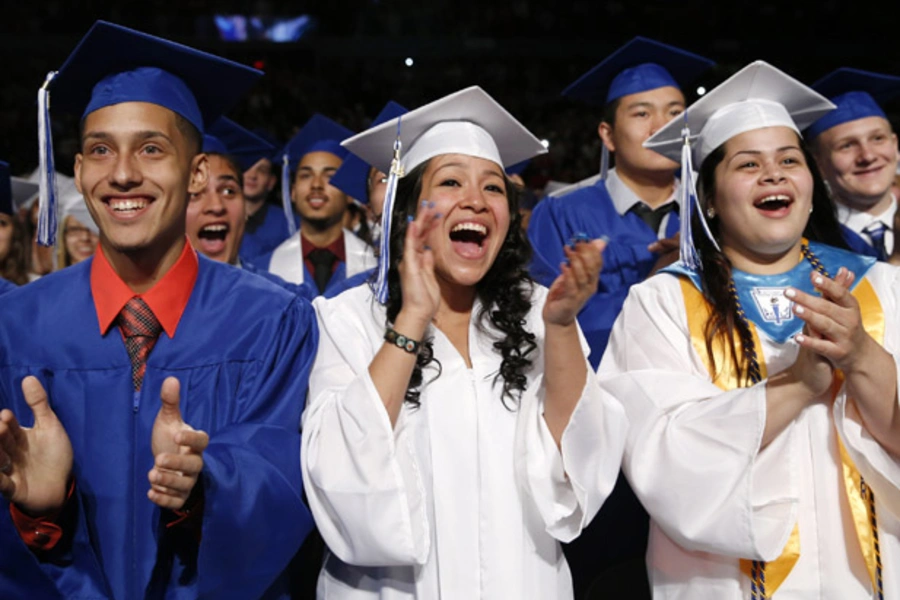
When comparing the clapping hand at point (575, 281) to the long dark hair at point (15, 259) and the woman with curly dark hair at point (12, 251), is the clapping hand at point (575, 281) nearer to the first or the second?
the woman with curly dark hair at point (12, 251)

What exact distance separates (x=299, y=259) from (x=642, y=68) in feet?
6.73

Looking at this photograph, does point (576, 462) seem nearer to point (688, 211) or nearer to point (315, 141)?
point (688, 211)

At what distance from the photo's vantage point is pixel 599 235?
4.08 metres

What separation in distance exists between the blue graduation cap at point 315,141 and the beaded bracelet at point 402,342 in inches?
135

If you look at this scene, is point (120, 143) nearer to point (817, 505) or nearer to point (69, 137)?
point (817, 505)

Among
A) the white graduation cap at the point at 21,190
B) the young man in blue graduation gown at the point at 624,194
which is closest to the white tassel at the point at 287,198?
the white graduation cap at the point at 21,190

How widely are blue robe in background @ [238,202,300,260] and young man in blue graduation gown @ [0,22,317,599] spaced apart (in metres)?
3.52

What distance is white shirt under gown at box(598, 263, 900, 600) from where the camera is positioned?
232 cm

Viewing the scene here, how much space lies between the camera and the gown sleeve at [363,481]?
2174 mm

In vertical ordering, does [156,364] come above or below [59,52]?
below

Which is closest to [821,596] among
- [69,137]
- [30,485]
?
[30,485]

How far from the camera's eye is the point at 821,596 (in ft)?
7.85

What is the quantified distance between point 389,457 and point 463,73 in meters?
9.94

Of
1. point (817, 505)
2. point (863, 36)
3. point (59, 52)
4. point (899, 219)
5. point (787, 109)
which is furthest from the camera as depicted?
point (863, 36)
